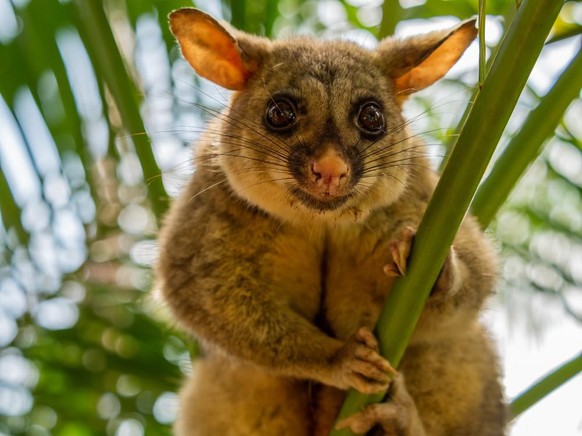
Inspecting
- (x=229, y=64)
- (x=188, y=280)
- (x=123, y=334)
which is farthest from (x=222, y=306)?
(x=123, y=334)

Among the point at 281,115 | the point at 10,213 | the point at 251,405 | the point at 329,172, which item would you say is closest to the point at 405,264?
the point at 329,172

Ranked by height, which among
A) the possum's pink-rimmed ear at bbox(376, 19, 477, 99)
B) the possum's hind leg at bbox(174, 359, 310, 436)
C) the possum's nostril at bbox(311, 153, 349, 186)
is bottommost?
the possum's hind leg at bbox(174, 359, 310, 436)

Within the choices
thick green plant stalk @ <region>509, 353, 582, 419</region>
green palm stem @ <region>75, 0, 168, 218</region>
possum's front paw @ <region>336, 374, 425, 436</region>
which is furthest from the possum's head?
thick green plant stalk @ <region>509, 353, 582, 419</region>

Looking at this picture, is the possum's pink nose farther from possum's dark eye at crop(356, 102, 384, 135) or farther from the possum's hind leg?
the possum's hind leg

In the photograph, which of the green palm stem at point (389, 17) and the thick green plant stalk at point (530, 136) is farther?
the green palm stem at point (389, 17)

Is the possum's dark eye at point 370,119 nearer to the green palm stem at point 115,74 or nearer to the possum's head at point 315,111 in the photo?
the possum's head at point 315,111

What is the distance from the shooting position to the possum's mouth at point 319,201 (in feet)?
8.83

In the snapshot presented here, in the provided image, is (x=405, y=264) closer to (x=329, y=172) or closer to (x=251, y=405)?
(x=329, y=172)

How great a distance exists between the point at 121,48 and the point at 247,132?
0.91 m

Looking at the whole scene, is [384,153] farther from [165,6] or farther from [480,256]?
[165,6]

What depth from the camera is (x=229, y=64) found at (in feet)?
10.1

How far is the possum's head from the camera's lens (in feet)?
8.86

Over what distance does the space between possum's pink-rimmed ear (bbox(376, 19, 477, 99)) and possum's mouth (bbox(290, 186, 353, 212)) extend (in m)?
0.64

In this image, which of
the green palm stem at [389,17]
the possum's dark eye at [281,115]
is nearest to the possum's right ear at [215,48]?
the possum's dark eye at [281,115]
